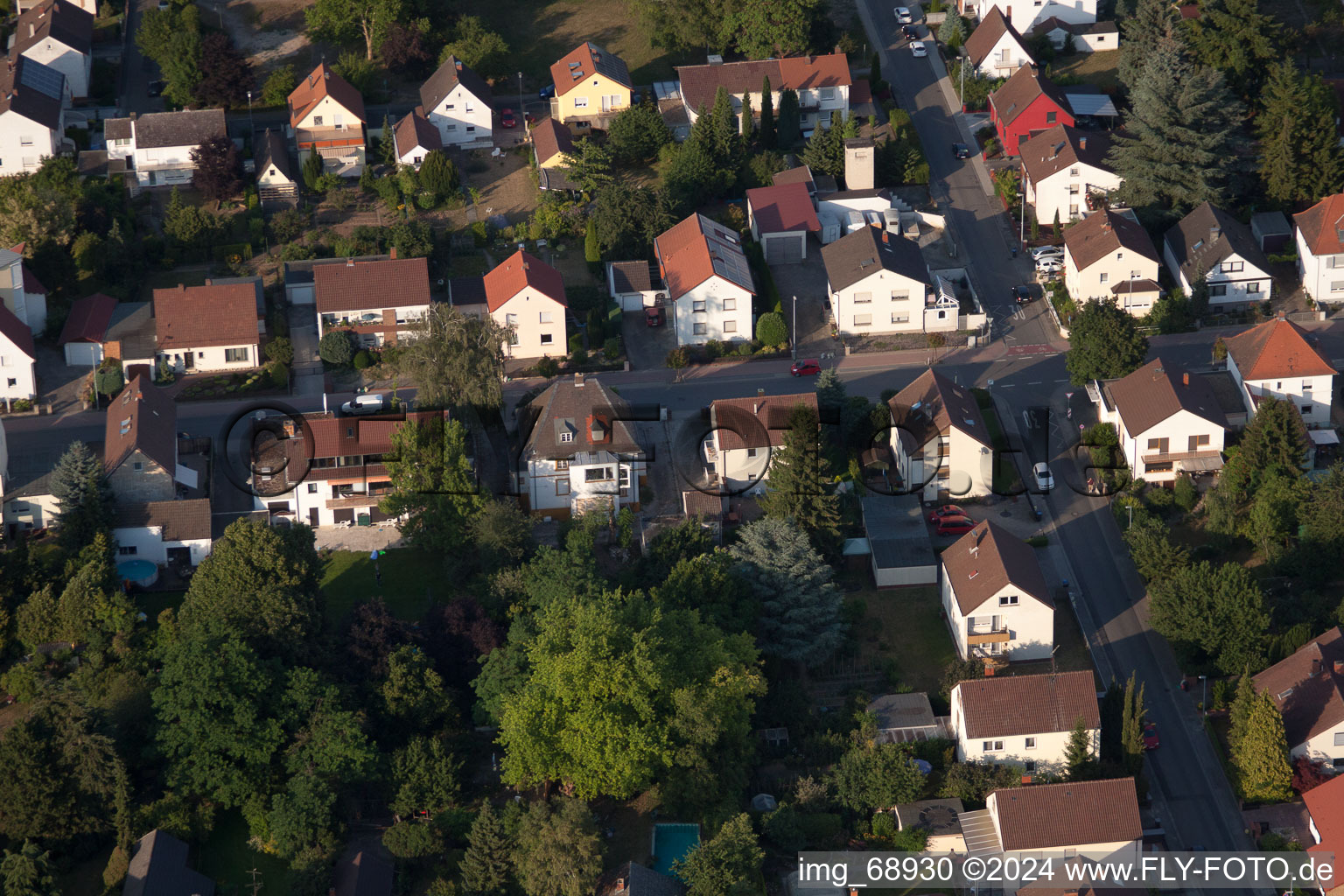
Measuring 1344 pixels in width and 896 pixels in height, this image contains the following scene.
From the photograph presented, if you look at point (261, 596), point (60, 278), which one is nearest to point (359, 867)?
point (261, 596)

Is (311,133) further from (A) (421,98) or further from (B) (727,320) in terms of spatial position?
(B) (727,320)

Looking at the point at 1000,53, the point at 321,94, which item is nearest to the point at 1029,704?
the point at 1000,53

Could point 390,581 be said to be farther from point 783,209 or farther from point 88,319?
point 783,209

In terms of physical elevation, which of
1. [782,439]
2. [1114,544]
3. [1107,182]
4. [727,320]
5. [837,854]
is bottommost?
[837,854]

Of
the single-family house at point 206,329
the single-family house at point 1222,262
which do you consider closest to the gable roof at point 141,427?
the single-family house at point 206,329

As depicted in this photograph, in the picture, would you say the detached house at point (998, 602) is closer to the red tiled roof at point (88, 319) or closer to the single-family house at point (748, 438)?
the single-family house at point (748, 438)

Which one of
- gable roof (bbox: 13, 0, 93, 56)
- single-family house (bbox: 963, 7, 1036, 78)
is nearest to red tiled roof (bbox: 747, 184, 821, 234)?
single-family house (bbox: 963, 7, 1036, 78)
